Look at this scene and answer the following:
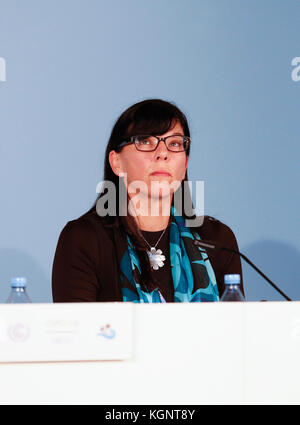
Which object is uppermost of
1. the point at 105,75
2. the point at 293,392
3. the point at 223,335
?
the point at 105,75

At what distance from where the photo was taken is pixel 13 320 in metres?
1.33

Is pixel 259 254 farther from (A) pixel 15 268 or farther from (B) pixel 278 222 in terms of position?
(A) pixel 15 268

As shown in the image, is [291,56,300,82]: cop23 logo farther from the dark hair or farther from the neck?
the neck

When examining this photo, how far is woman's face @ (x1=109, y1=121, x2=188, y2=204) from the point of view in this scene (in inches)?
93.0

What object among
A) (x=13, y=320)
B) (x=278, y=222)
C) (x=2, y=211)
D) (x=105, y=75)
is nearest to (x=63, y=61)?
(x=105, y=75)

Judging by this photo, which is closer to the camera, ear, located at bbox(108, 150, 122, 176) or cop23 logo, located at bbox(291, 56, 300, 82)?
ear, located at bbox(108, 150, 122, 176)

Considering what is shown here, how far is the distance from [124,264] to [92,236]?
0.14m

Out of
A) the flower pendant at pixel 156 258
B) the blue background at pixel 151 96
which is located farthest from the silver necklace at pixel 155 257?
the blue background at pixel 151 96

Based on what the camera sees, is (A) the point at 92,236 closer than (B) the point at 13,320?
No

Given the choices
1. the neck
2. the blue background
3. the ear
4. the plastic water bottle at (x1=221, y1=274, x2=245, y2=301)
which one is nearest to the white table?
the plastic water bottle at (x1=221, y1=274, x2=245, y2=301)

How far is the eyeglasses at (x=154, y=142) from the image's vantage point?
235cm

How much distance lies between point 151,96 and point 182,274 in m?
0.81

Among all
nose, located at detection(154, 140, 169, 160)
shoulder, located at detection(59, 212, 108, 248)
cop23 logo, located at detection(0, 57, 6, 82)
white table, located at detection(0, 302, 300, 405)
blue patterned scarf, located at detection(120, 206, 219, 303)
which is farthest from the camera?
cop23 logo, located at detection(0, 57, 6, 82)

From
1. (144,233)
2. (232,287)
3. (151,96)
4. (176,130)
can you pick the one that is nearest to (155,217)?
(144,233)
